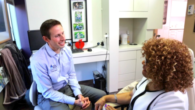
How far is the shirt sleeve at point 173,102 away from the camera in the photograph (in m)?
0.71

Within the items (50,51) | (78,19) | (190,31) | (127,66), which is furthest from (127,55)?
(50,51)

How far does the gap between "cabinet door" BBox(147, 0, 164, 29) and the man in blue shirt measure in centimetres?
177

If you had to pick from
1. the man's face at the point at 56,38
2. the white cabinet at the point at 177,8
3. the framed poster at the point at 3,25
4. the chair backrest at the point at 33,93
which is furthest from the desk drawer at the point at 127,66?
the white cabinet at the point at 177,8

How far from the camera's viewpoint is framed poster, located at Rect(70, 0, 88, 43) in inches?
93.0

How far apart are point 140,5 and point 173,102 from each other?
2.03 meters

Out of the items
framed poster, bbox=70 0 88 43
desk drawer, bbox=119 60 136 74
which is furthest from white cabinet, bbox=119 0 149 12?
desk drawer, bbox=119 60 136 74

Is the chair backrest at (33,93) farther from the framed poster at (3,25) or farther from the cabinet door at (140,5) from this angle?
the cabinet door at (140,5)

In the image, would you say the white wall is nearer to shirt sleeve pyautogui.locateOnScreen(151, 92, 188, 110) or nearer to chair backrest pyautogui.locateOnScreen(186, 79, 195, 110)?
chair backrest pyautogui.locateOnScreen(186, 79, 195, 110)

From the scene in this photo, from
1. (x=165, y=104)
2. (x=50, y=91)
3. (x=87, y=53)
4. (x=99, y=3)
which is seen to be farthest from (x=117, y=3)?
(x=165, y=104)

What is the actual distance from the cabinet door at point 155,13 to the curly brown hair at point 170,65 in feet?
6.17

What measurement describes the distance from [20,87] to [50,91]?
3.01 feet

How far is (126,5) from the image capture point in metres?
2.27

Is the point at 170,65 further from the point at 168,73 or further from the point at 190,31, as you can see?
the point at 190,31

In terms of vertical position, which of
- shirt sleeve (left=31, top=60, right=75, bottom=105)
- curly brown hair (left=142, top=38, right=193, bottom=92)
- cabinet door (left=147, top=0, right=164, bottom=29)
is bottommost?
shirt sleeve (left=31, top=60, right=75, bottom=105)
